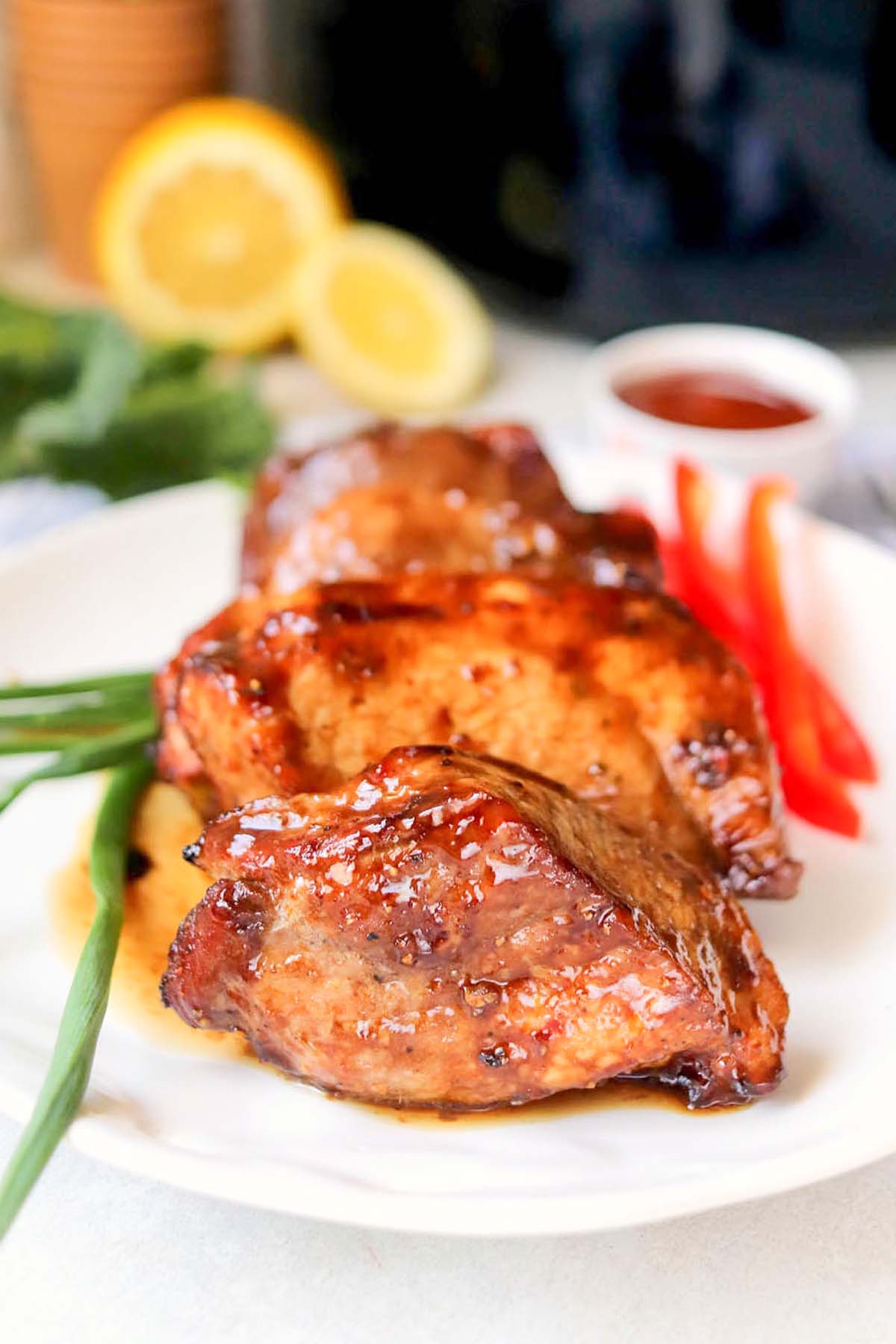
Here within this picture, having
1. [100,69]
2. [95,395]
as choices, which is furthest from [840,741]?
[100,69]

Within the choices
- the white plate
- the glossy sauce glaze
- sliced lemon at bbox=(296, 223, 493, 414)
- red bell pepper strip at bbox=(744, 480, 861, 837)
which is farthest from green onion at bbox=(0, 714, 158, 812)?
sliced lemon at bbox=(296, 223, 493, 414)

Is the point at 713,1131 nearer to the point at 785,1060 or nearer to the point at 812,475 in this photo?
the point at 785,1060

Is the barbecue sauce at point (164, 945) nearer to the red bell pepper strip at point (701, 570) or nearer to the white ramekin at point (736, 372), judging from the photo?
the red bell pepper strip at point (701, 570)

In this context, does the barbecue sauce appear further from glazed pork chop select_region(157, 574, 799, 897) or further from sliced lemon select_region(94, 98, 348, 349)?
sliced lemon select_region(94, 98, 348, 349)

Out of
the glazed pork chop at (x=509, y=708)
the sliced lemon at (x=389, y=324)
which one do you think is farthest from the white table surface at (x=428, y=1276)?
the sliced lemon at (x=389, y=324)

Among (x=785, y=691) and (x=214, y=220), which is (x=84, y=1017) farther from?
(x=214, y=220)

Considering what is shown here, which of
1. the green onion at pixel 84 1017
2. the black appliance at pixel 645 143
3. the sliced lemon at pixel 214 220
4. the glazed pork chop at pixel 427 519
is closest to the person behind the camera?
the green onion at pixel 84 1017
